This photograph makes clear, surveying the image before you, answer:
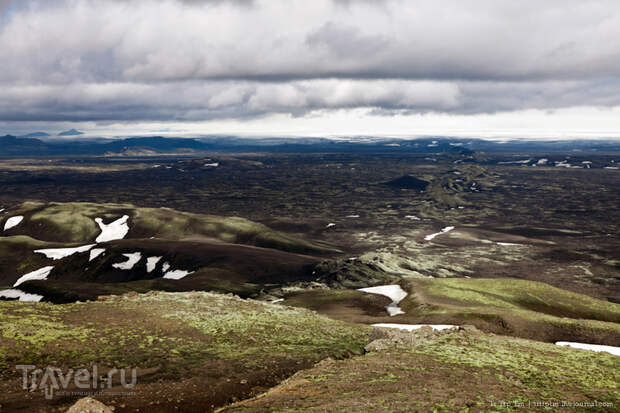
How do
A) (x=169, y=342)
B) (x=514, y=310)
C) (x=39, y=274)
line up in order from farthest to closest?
1. (x=39, y=274)
2. (x=514, y=310)
3. (x=169, y=342)

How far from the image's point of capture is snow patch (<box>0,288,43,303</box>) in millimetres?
76500

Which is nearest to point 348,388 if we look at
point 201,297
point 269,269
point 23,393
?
point 23,393

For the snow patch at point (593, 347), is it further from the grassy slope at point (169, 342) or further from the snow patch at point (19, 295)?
the snow patch at point (19, 295)

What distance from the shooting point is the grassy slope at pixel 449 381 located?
21734mm

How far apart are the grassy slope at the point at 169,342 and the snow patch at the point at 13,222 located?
167288 millimetres

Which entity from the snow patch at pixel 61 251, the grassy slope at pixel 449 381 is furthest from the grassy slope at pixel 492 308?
the snow patch at pixel 61 251

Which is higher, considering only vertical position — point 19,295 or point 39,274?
point 19,295

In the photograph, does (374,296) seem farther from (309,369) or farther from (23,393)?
(23,393)

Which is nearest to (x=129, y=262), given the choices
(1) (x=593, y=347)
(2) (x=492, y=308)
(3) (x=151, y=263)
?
(3) (x=151, y=263)

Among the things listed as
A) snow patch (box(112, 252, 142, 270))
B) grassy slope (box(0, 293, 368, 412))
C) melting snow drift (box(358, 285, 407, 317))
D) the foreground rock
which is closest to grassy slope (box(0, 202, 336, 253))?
snow patch (box(112, 252, 142, 270))

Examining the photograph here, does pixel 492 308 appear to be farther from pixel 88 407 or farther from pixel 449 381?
pixel 88 407

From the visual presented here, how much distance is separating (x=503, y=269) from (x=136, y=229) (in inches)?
5899

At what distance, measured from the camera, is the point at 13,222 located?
573 feet

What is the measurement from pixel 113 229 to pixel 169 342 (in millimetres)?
158855
